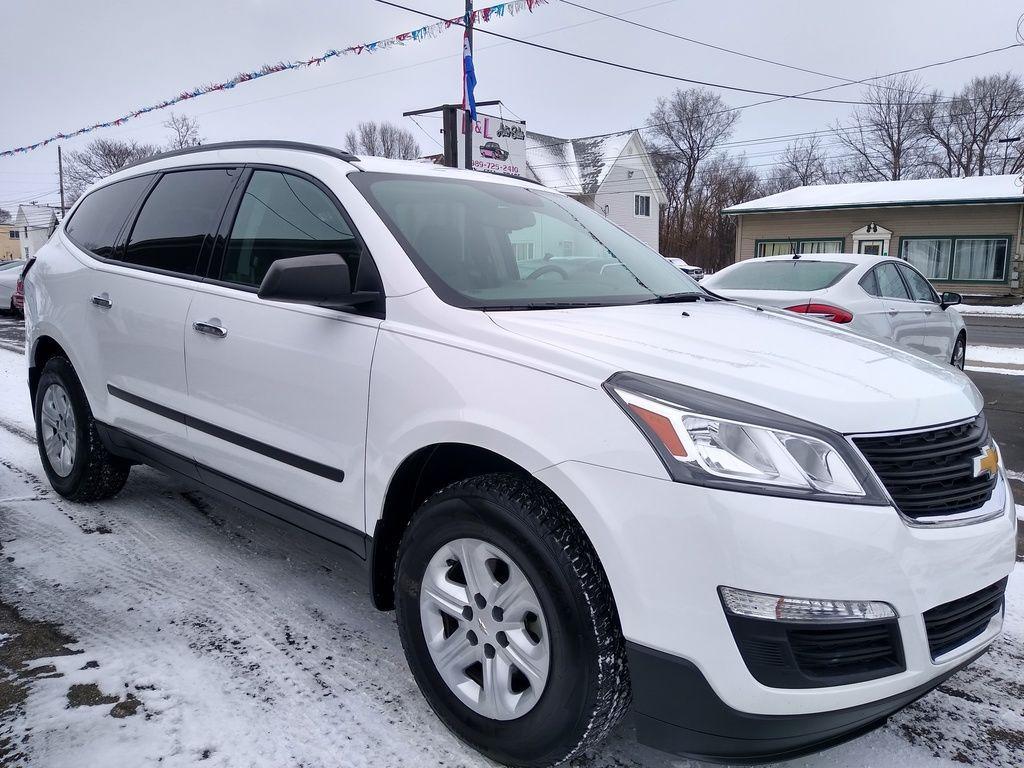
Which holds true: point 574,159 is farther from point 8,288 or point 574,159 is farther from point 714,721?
point 714,721

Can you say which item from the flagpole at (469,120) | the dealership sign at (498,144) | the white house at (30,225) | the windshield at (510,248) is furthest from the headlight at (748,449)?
the white house at (30,225)

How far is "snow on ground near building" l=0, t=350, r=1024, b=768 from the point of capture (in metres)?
2.25

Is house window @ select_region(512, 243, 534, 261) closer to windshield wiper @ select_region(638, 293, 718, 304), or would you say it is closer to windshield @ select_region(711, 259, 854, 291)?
windshield wiper @ select_region(638, 293, 718, 304)

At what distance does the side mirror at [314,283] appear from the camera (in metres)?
2.43

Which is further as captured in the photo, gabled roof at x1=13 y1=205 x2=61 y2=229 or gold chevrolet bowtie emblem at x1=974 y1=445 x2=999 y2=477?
gabled roof at x1=13 y1=205 x2=61 y2=229

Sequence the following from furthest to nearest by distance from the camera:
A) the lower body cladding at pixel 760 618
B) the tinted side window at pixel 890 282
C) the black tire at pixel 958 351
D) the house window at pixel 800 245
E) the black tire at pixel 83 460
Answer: the house window at pixel 800 245 → the black tire at pixel 958 351 → the tinted side window at pixel 890 282 → the black tire at pixel 83 460 → the lower body cladding at pixel 760 618

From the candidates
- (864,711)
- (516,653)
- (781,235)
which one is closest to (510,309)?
(516,653)

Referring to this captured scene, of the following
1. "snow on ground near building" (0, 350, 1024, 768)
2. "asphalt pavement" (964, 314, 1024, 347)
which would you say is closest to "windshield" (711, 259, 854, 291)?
"snow on ground near building" (0, 350, 1024, 768)

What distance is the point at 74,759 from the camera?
Answer: 217cm

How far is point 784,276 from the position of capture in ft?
24.0

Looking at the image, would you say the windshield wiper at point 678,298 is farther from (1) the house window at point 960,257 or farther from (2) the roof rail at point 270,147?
(1) the house window at point 960,257

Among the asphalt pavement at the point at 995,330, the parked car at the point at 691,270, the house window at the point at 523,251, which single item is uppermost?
the house window at the point at 523,251

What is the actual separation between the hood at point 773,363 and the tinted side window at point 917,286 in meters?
6.09

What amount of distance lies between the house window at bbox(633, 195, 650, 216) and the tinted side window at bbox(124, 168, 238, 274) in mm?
39927
